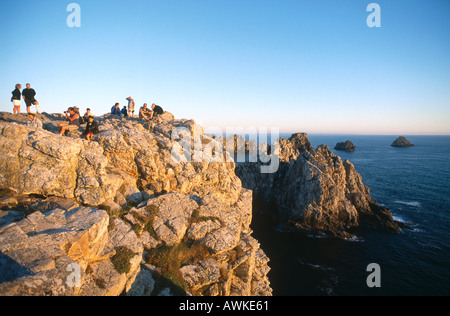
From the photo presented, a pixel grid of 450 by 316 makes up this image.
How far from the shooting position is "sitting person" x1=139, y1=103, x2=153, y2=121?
29.6 metres

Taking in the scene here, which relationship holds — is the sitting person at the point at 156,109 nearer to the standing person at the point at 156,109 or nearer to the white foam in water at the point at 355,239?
the standing person at the point at 156,109

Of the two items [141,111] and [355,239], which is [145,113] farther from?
[355,239]

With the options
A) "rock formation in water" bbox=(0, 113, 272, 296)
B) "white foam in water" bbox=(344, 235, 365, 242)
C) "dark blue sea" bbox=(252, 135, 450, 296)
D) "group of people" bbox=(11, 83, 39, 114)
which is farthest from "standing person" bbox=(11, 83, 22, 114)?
"white foam in water" bbox=(344, 235, 365, 242)

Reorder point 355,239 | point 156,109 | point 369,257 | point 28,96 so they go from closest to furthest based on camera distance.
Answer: point 28,96 → point 156,109 → point 369,257 → point 355,239

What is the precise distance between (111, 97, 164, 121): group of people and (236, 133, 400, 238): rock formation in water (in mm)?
33601

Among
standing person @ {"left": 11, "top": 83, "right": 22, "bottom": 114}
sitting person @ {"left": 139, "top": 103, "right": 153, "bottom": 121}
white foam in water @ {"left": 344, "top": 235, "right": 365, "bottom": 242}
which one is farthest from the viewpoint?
white foam in water @ {"left": 344, "top": 235, "right": 365, "bottom": 242}

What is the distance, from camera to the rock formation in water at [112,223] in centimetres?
836

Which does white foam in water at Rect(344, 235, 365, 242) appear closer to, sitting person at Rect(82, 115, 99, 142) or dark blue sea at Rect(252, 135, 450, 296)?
dark blue sea at Rect(252, 135, 450, 296)

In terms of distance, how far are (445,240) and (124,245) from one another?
59.3 metres

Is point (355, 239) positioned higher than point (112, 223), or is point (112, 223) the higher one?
point (112, 223)

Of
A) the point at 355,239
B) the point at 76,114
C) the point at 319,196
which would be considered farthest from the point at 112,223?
the point at 355,239

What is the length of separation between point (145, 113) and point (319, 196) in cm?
4025

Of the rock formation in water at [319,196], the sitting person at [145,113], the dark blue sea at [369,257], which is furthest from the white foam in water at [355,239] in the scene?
the sitting person at [145,113]

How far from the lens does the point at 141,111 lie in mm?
29656
